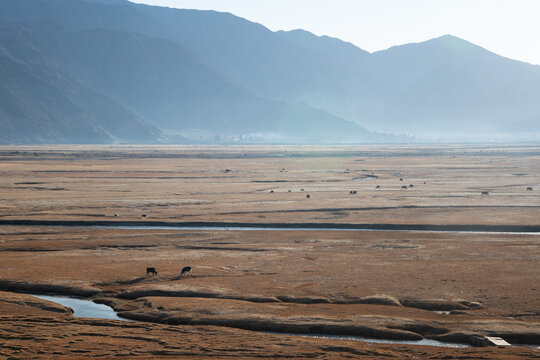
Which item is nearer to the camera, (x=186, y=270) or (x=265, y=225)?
(x=186, y=270)

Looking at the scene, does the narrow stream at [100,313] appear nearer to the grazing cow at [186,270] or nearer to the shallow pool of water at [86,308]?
the shallow pool of water at [86,308]

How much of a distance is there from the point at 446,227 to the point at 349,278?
2307 centimetres

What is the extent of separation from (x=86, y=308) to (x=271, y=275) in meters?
10.2

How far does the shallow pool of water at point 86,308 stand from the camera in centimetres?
Answer: 2978

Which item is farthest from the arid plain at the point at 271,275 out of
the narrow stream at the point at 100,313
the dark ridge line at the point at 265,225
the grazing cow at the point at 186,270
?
the grazing cow at the point at 186,270

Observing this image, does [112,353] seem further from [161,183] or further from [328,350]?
[161,183]

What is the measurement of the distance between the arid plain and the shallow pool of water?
0.63 meters

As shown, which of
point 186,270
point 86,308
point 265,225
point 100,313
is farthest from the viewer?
point 265,225

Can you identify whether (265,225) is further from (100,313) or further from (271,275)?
(100,313)

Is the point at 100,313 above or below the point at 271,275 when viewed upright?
below

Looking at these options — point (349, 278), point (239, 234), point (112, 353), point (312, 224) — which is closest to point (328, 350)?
point (112, 353)

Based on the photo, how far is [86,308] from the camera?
3098 centimetres

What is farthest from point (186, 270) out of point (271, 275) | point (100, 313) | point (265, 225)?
point (265, 225)

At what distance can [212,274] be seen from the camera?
37.2m
